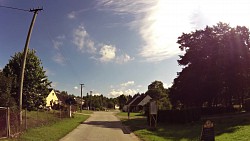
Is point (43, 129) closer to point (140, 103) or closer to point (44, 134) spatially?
point (44, 134)

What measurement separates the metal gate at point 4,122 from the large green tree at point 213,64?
90.5 feet

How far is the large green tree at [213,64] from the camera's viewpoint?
3856cm

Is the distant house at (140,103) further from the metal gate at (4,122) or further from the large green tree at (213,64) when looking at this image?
the metal gate at (4,122)

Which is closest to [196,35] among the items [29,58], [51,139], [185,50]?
[185,50]

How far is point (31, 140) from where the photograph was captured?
1633 cm

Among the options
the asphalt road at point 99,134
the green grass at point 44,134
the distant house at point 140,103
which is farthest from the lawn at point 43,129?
the distant house at point 140,103

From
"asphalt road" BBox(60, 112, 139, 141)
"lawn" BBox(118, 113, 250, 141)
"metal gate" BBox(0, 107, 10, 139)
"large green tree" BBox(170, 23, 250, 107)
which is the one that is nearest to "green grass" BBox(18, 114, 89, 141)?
"asphalt road" BBox(60, 112, 139, 141)

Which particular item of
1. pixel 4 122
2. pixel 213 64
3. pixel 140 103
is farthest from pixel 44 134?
pixel 140 103

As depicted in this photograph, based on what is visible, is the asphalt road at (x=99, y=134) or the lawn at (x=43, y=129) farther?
the asphalt road at (x=99, y=134)

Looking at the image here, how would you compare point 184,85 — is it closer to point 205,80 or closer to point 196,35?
point 205,80

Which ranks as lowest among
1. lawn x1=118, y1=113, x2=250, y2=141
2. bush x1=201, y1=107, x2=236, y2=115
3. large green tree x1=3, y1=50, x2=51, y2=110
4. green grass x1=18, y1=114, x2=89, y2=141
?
lawn x1=118, y1=113, x2=250, y2=141

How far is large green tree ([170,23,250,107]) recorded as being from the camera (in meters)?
38.6

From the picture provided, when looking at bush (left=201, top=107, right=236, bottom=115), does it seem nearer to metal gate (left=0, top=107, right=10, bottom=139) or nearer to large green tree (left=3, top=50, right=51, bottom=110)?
large green tree (left=3, top=50, right=51, bottom=110)

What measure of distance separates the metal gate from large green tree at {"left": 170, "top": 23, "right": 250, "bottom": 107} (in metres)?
27.6
